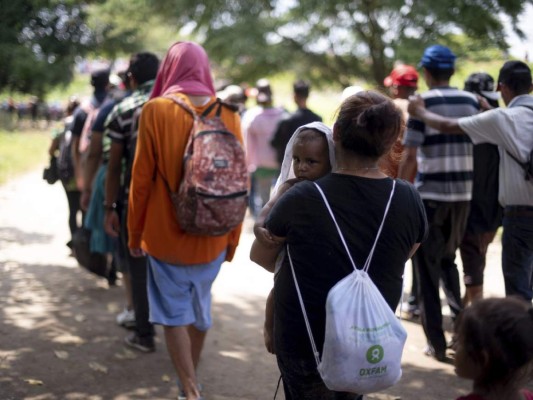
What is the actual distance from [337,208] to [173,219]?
1.79 metres

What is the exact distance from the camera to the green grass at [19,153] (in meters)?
19.6

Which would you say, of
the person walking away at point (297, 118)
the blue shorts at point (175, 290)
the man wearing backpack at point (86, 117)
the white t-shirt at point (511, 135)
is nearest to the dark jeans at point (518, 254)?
the white t-shirt at point (511, 135)

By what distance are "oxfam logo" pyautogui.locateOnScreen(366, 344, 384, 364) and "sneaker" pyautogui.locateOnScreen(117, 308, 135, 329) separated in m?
3.72

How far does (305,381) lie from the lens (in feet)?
9.55

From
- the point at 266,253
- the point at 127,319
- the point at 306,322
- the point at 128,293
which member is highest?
the point at 266,253

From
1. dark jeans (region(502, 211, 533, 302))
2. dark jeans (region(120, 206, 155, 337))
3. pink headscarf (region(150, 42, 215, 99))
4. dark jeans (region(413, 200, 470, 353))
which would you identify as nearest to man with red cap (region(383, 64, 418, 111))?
dark jeans (region(413, 200, 470, 353))

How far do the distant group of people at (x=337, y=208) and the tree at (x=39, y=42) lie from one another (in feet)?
1.91

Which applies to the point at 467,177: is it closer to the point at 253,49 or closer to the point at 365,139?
the point at 365,139

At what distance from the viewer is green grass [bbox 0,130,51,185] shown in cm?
1965

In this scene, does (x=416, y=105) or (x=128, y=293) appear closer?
(x=416, y=105)

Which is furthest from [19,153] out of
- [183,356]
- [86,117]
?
[183,356]

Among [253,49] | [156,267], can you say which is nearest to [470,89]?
[156,267]

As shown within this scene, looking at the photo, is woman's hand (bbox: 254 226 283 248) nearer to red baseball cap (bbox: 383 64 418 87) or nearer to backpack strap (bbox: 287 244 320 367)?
backpack strap (bbox: 287 244 320 367)

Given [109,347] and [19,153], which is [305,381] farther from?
[19,153]
